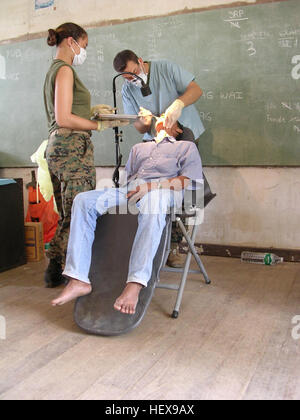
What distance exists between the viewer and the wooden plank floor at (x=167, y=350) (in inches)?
57.3

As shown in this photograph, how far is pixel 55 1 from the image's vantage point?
378 cm

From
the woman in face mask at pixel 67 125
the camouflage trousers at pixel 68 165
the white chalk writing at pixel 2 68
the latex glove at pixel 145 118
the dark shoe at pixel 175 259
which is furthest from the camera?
the white chalk writing at pixel 2 68

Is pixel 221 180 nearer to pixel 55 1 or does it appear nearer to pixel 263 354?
pixel 263 354

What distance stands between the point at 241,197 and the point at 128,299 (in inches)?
67.8

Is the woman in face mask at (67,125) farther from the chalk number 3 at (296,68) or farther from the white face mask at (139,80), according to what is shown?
the chalk number 3 at (296,68)

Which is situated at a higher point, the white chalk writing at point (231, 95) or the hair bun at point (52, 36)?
the hair bun at point (52, 36)

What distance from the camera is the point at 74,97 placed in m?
2.48

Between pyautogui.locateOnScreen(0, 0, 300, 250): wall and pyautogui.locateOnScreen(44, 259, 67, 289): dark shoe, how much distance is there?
1.32 meters

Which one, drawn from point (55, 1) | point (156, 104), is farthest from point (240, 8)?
point (55, 1)

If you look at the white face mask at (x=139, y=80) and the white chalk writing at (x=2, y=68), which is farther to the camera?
the white chalk writing at (x=2, y=68)

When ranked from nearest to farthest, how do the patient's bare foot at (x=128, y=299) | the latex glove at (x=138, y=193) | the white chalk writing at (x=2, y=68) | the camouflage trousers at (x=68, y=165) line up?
the patient's bare foot at (x=128, y=299) → the latex glove at (x=138, y=193) → the camouflage trousers at (x=68, y=165) → the white chalk writing at (x=2, y=68)

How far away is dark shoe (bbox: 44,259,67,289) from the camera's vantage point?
265cm

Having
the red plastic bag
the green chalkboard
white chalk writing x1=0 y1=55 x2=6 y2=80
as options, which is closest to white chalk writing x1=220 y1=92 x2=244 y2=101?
the green chalkboard

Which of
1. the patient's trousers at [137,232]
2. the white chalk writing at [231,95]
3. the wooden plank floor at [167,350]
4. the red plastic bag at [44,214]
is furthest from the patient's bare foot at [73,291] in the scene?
the white chalk writing at [231,95]
